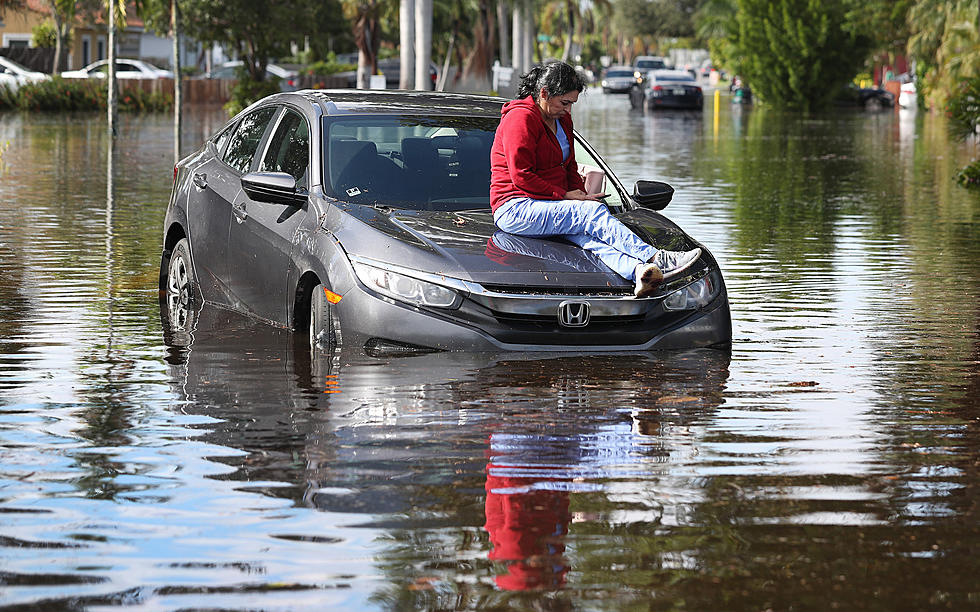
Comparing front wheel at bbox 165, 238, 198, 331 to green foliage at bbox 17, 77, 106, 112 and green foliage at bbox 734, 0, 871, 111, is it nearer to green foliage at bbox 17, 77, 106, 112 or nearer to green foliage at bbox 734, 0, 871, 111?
green foliage at bbox 17, 77, 106, 112

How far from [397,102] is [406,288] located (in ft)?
6.34

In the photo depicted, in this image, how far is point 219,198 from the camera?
946 centimetres

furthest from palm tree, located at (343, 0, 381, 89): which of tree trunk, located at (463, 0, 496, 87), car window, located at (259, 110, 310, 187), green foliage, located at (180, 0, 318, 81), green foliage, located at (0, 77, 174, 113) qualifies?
car window, located at (259, 110, 310, 187)

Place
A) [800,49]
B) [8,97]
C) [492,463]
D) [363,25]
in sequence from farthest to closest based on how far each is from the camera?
1. [800,49]
2. [363,25]
3. [8,97]
4. [492,463]

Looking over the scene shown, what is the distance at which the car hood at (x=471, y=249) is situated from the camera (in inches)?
300

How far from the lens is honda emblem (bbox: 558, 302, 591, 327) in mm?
7621

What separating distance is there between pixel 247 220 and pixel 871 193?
13729 mm

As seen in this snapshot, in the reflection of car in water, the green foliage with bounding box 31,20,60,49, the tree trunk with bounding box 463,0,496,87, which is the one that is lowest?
the reflection of car in water

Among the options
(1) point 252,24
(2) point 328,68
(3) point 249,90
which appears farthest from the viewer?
(2) point 328,68

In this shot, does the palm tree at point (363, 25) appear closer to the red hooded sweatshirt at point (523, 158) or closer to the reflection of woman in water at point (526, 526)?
the red hooded sweatshirt at point (523, 158)

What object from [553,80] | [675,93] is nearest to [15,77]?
[675,93]

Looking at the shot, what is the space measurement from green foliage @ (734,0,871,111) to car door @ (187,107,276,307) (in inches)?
2008

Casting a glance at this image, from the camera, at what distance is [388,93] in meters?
9.70

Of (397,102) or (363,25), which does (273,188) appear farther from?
(363,25)
